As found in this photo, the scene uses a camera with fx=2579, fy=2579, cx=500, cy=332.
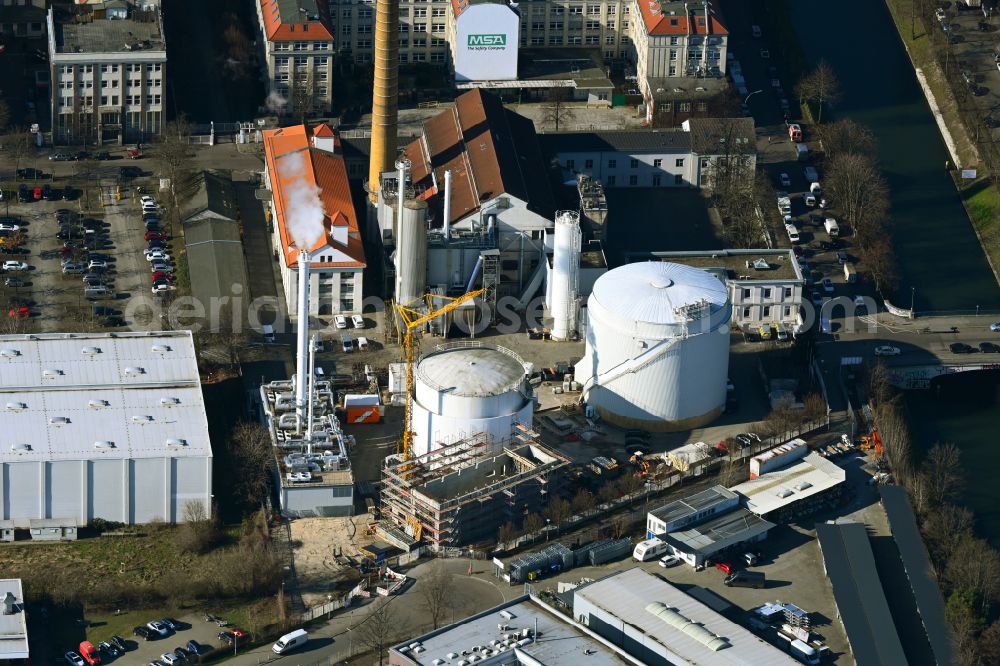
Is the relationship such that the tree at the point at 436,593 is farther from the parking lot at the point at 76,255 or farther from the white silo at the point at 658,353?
the parking lot at the point at 76,255

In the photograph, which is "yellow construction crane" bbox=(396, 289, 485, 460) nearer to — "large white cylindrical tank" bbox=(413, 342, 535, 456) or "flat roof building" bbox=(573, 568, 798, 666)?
"large white cylindrical tank" bbox=(413, 342, 535, 456)

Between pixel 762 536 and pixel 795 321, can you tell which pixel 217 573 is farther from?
pixel 795 321

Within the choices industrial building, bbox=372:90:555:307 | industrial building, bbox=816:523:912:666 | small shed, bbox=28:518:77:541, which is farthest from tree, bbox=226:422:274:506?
industrial building, bbox=816:523:912:666

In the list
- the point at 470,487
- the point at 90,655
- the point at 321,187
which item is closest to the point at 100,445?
the point at 90,655

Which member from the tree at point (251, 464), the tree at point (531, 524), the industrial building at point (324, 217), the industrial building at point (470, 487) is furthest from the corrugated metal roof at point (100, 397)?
the tree at point (531, 524)

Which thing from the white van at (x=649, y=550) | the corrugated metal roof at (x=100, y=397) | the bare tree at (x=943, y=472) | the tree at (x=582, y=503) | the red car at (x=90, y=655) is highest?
the corrugated metal roof at (x=100, y=397)

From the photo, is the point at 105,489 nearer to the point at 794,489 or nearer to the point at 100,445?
the point at 100,445

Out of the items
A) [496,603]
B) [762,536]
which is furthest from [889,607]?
[496,603]
